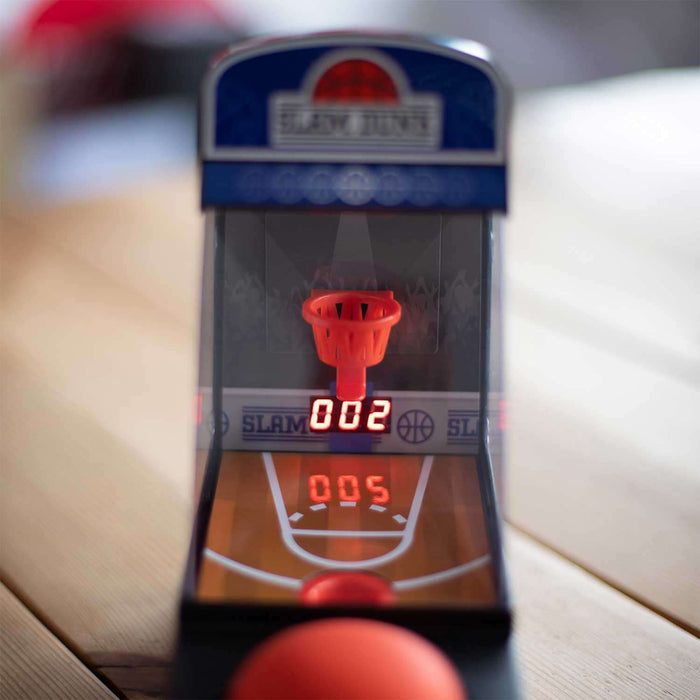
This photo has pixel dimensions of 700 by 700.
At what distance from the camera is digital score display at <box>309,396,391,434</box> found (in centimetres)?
57

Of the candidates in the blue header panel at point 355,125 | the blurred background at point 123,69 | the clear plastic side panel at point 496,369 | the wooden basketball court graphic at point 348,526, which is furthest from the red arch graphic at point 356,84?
the blurred background at point 123,69

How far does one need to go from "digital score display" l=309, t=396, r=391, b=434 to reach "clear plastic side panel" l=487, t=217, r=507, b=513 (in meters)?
0.07

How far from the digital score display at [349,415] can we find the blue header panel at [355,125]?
0.49ft

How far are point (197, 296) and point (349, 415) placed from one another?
215 millimetres

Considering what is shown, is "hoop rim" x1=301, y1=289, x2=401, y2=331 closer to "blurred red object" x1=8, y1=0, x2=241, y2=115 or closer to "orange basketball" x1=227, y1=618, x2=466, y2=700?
"orange basketball" x1=227, y1=618, x2=466, y2=700

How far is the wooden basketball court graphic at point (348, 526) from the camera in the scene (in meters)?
0.47

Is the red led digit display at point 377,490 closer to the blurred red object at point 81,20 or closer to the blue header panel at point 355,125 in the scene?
the blue header panel at point 355,125

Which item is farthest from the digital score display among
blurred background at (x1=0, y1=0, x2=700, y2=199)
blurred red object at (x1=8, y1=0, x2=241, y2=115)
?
blurred red object at (x1=8, y1=0, x2=241, y2=115)

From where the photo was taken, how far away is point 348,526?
1.68 ft

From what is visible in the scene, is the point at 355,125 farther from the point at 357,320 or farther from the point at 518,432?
the point at 518,432

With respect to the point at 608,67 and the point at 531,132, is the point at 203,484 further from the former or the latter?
the point at 608,67

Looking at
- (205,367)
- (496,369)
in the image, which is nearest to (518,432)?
(496,369)

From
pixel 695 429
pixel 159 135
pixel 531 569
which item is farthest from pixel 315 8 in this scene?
pixel 531 569

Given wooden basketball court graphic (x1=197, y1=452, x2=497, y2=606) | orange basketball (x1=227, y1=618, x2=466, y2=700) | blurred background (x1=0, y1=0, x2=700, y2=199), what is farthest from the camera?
blurred background (x1=0, y1=0, x2=700, y2=199)
